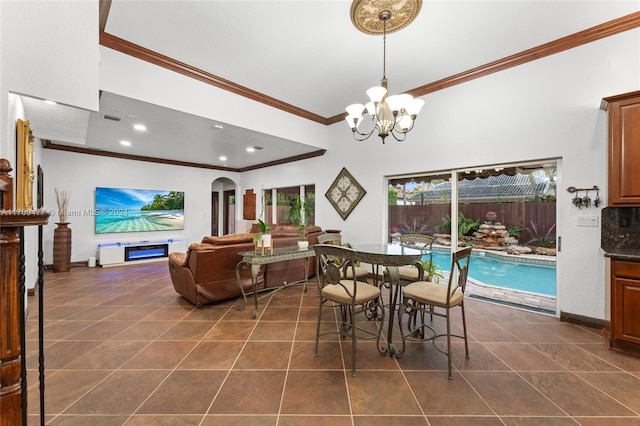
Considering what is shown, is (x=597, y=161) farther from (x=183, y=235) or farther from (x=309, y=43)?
(x=183, y=235)

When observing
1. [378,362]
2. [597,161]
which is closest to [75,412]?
[378,362]

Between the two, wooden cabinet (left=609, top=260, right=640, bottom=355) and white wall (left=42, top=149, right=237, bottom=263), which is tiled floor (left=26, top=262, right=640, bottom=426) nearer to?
wooden cabinet (left=609, top=260, right=640, bottom=355)

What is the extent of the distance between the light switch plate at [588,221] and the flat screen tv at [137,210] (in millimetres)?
7841

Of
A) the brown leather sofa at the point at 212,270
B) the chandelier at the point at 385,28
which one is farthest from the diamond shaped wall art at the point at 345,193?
the chandelier at the point at 385,28

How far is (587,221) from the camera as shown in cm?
278

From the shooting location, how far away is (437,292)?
85.7 inches

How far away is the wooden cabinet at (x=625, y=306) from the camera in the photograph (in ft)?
7.22

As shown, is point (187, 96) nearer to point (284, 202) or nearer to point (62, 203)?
point (284, 202)

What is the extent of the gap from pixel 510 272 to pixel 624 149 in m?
1.89

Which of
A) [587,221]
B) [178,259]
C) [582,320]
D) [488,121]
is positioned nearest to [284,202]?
[178,259]

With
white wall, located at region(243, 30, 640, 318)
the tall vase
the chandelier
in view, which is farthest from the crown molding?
the chandelier

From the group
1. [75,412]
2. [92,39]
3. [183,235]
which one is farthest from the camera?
[183,235]

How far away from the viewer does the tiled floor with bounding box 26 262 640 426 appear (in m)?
1.59

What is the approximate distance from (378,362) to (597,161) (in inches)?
120
